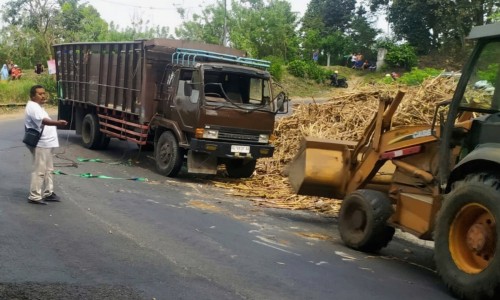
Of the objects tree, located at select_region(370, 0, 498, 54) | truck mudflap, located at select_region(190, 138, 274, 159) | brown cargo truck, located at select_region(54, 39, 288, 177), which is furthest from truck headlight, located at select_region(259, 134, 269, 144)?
tree, located at select_region(370, 0, 498, 54)

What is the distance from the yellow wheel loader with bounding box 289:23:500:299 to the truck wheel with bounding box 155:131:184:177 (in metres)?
4.88

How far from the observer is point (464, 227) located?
5660mm

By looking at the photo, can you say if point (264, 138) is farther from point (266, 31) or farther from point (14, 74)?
point (266, 31)

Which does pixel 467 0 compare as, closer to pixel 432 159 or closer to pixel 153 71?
pixel 153 71

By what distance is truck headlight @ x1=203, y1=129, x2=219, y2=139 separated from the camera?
40.3 ft

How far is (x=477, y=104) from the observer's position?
20.2 ft

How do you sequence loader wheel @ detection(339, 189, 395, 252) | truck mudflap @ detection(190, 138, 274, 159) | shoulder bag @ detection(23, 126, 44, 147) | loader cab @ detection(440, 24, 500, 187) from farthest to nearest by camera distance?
truck mudflap @ detection(190, 138, 274, 159) → shoulder bag @ detection(23, 126, 44, 147) → loader wheel @ detection(339, 189, 395, 252) → loader cab @ detection(440, 24, 500, 187)

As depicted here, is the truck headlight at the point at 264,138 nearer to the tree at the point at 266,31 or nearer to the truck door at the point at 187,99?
the truck door at the point at 187,99

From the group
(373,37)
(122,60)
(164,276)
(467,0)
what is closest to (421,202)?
(164,276)

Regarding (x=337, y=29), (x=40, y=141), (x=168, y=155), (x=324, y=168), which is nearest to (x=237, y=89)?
(x=168, y=155)

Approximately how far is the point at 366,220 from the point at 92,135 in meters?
10.9

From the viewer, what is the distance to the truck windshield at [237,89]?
12.5m

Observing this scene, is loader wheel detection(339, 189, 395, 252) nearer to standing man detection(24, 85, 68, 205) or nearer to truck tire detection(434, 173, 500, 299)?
truck tire detection(434, 173, 500, 299)

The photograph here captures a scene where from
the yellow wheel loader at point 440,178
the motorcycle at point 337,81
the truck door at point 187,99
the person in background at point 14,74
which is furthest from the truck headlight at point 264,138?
the motorcycle at point 337,81
